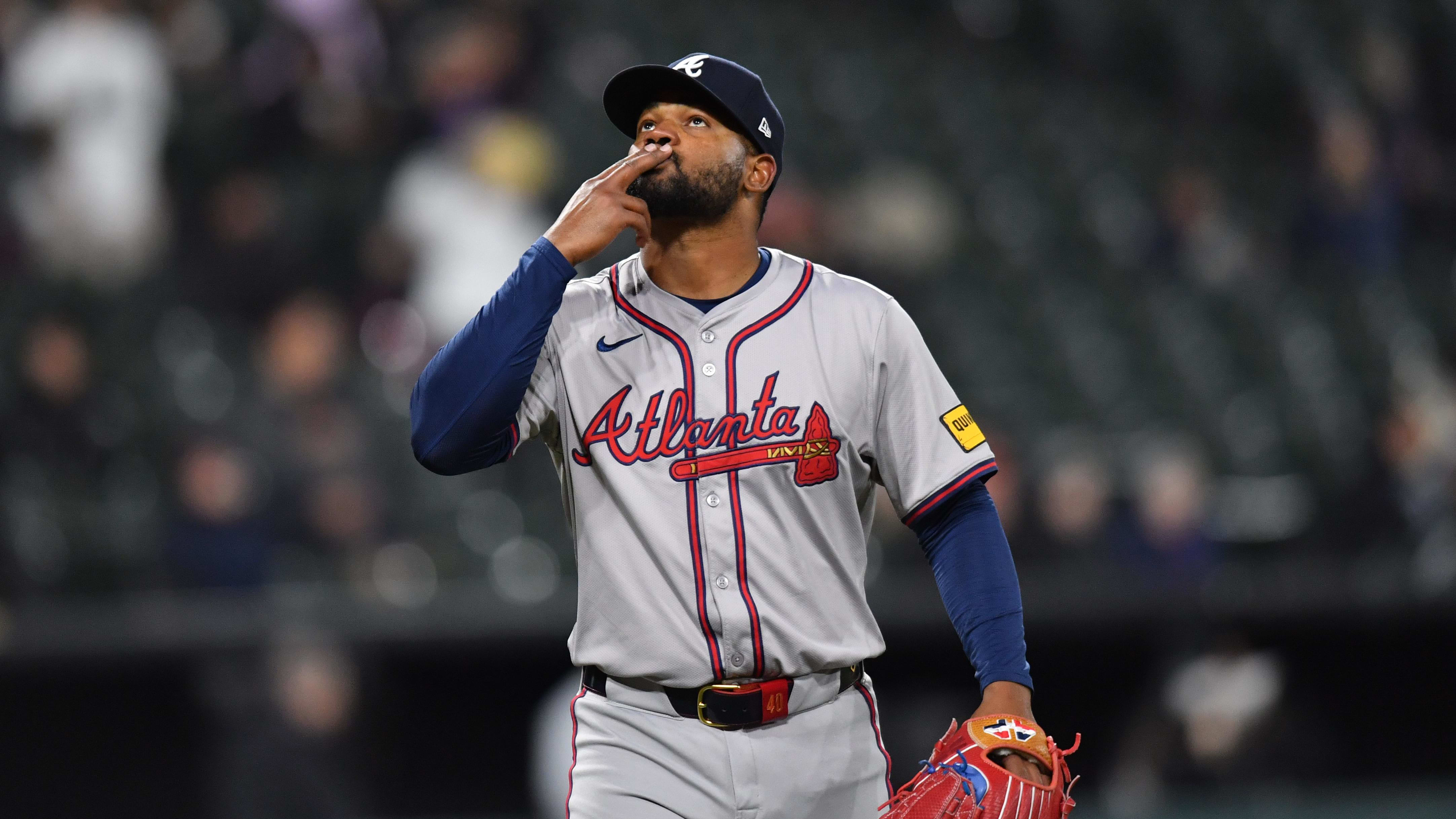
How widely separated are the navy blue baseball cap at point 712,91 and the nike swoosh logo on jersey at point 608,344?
0.32 m

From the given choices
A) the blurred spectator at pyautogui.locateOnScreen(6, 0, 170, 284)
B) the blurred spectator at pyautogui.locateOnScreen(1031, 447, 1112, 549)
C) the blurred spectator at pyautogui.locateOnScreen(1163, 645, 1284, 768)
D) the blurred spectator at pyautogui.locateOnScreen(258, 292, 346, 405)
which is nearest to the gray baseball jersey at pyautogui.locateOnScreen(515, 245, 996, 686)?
the blurred spectator at pyautogui.locateOnScreen(258, 292, 346, 405)

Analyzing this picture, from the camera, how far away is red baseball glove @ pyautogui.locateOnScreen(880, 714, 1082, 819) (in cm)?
230

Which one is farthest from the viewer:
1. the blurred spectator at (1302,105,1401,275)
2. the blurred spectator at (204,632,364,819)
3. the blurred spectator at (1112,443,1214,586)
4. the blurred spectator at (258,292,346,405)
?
the blurred spectator at (1302,105,1401,275)

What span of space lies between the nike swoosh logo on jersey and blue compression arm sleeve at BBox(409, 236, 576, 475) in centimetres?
13

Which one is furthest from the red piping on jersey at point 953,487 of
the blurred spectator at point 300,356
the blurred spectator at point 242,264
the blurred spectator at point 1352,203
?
the blurred spectator at point 1352,203

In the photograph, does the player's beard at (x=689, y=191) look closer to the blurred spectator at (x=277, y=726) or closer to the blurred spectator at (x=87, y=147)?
the blurred spectator at (x=277, y=726)

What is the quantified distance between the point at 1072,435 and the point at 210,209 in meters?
3.58

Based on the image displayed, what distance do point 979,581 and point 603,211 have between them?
0.77m

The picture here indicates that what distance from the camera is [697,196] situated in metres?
2.48

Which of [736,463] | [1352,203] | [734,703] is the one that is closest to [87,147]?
[736,463]

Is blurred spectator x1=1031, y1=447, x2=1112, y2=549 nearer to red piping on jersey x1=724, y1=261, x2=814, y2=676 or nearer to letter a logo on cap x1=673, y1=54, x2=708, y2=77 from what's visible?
red piping on jersey x1=724, y1=261, x2=814, y2=676

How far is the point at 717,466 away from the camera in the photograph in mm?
2449

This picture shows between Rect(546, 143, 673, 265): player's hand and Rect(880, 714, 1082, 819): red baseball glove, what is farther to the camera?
Rect(546, 143, 673, 265): player's hand

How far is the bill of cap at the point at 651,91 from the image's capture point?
2.46 meters
